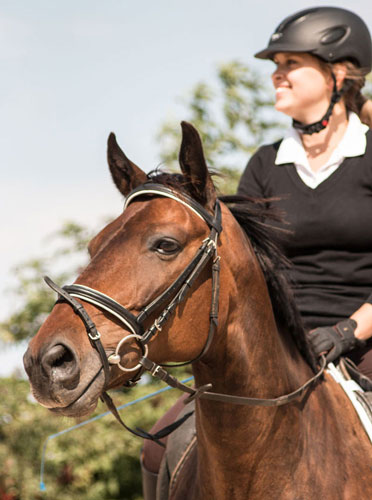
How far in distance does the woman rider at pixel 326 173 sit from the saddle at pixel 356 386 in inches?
3.9

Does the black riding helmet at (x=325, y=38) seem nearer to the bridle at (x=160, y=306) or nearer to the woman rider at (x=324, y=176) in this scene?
the woman rider at (x=324, y=176)

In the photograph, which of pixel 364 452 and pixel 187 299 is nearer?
pixel 187 299

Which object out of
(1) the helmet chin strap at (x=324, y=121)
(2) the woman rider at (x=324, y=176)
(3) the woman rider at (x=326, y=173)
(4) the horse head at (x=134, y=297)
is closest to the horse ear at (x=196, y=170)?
(4) the horse head at (x=134, y=297)

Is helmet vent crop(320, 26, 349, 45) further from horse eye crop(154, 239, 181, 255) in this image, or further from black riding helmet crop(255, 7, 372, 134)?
horse eye crop(154, 239, 181, 255)

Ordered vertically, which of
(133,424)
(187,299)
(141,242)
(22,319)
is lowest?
(187,299)

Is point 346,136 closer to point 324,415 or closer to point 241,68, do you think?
point 324,415

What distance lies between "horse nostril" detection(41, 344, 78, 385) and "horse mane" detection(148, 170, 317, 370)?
1185 mm

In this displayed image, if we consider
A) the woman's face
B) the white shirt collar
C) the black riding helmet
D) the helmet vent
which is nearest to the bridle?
the white shirt collar

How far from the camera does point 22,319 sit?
45.1 feet

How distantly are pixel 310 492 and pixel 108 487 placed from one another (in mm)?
9697

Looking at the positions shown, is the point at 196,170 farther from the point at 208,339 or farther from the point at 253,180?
the point at 253,180

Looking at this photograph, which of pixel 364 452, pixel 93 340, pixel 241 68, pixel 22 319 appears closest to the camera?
pixel 93 340

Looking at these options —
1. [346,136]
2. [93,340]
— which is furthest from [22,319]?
[93,340]

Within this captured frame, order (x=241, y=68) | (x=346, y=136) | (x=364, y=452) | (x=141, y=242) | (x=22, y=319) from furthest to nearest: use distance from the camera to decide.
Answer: (x=241, y=68) → (x=22, y=319) → (x=346, y=136) → (x=364, y=452) → (x=141, y=242)
